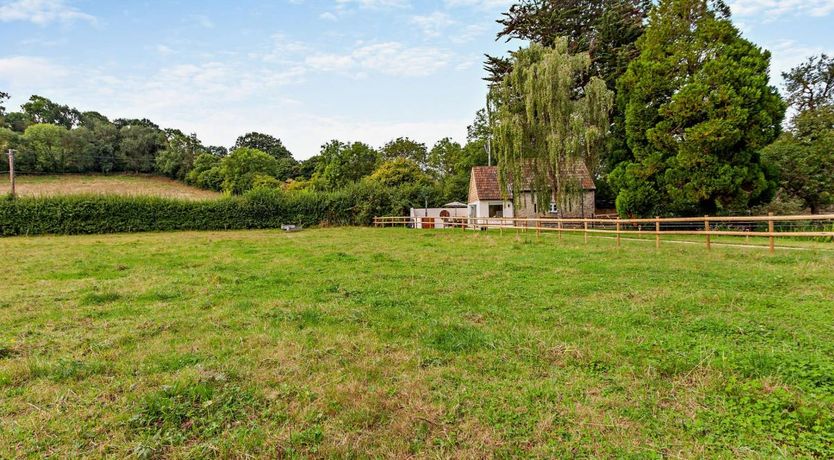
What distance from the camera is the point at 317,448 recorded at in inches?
78.6

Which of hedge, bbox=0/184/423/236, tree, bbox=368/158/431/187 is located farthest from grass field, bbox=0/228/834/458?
tree, bbox=368/158/431/187

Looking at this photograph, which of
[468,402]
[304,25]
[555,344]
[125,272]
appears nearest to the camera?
[468,402]

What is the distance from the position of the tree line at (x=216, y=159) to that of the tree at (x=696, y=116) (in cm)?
1670

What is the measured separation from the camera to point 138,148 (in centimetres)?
5825

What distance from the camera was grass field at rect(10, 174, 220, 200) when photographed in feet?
148

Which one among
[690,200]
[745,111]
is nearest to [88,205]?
[690,200]

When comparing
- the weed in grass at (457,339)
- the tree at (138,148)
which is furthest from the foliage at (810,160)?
the tree at (138,148)

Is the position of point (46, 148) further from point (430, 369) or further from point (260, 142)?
point (430, 369)

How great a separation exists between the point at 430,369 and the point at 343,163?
139 ft

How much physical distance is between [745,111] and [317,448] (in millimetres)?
20727

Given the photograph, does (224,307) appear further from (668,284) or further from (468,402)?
(668,284)

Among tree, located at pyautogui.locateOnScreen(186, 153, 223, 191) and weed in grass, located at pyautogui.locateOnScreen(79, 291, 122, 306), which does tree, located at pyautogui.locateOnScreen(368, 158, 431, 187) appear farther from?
weed in grass, located at pyautogui.locateOnScreen(79, 291, 122, 306)

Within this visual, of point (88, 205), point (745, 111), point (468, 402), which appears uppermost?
point (745, 111)

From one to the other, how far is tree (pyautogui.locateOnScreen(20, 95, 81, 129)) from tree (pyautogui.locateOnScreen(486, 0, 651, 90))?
77340 millimetres
